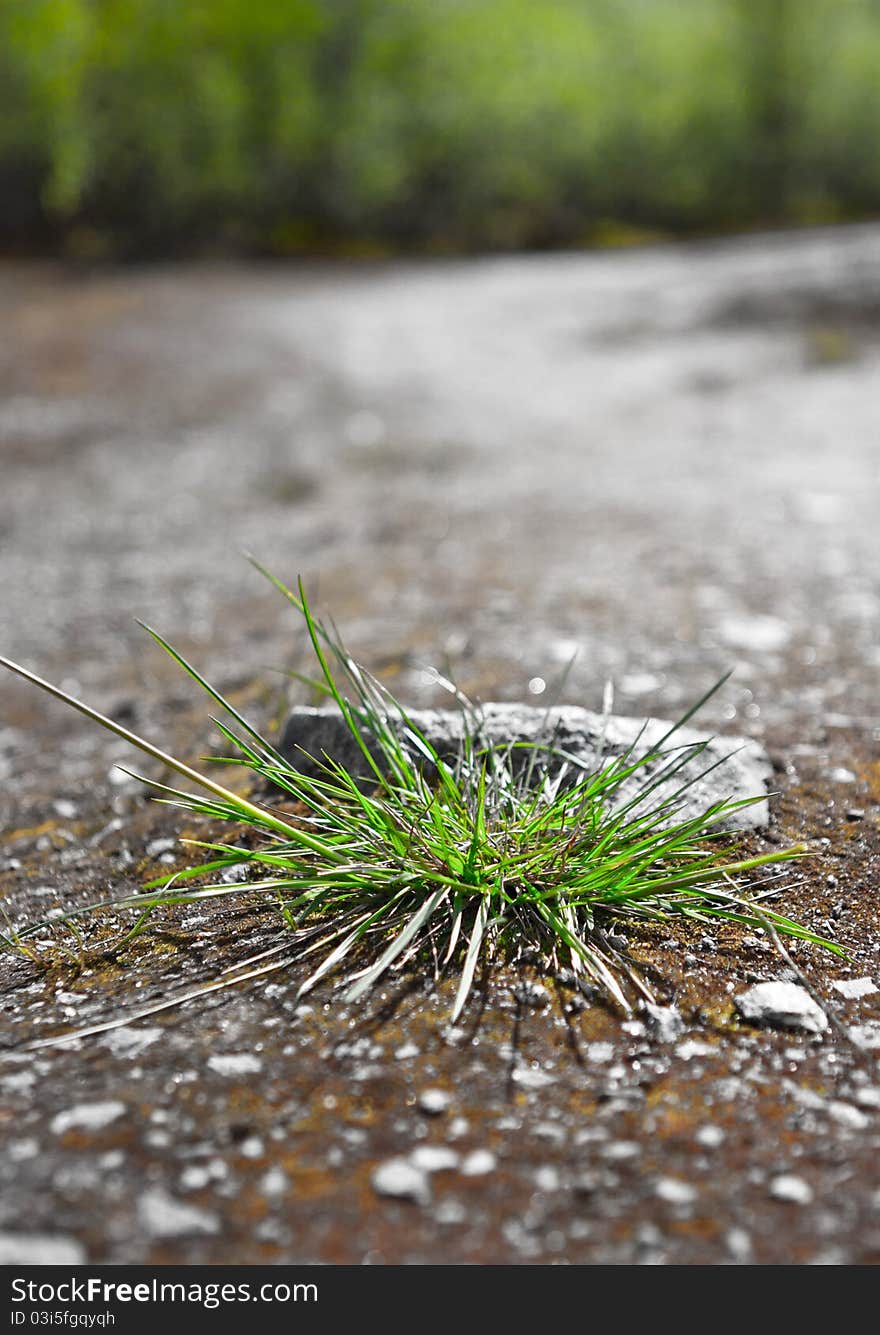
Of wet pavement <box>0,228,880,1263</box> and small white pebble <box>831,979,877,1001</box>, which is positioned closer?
wet pavement <box>0,228,880,1263</box>

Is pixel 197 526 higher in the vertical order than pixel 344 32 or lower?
lower

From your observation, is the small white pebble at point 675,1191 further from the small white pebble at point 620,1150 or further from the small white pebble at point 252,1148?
the small white pebble at point 252,1148

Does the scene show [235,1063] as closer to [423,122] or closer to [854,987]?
[854,987]

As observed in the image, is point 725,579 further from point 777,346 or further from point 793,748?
point 777,346

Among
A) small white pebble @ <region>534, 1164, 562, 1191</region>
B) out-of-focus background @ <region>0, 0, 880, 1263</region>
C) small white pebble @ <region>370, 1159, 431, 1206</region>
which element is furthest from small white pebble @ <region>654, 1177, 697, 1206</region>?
small white pebble @ <region>370, 1159, 431, 1206</region>

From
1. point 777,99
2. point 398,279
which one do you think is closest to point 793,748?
point 398,279

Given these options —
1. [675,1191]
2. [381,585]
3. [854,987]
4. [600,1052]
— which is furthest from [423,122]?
[675,1191]

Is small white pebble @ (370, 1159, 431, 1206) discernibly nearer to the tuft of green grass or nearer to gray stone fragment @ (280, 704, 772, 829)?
the tuft of green grass
